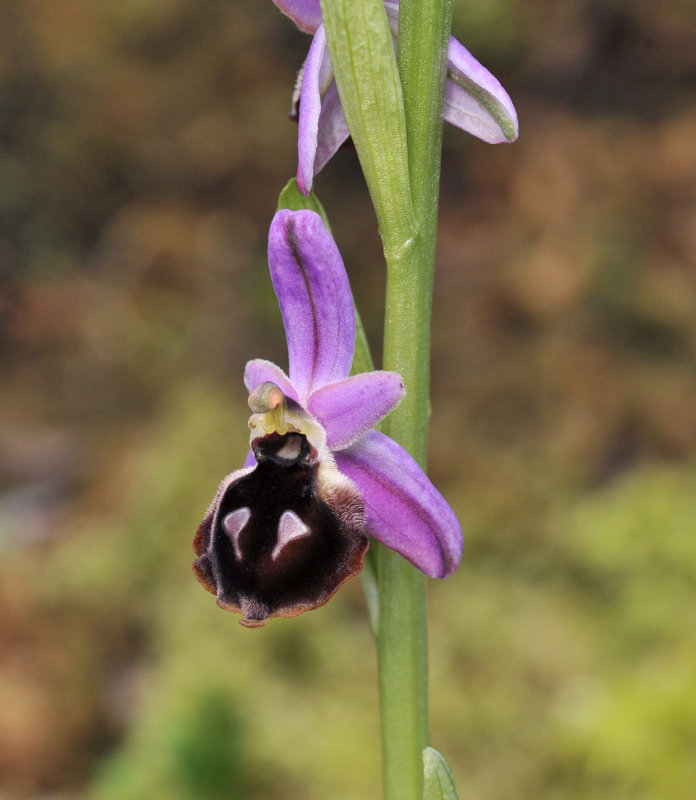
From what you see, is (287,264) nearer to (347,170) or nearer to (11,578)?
(11,578)

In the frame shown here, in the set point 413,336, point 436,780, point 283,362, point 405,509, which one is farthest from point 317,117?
point 283,362

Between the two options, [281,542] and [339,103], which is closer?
[281,542]

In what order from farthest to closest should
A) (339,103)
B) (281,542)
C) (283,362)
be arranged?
(283,362) → (339,103) → (281,542)

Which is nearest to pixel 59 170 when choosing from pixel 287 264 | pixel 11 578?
pixel 11 578

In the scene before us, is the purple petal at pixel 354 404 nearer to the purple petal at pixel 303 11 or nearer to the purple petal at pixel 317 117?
the purple petal at pixel 317 117

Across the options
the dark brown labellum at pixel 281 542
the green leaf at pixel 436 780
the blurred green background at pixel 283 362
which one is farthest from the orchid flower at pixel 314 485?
the blurred green background at pixel 283 362

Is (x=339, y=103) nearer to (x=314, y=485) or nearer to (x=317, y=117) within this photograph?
(x=317, y=117)
